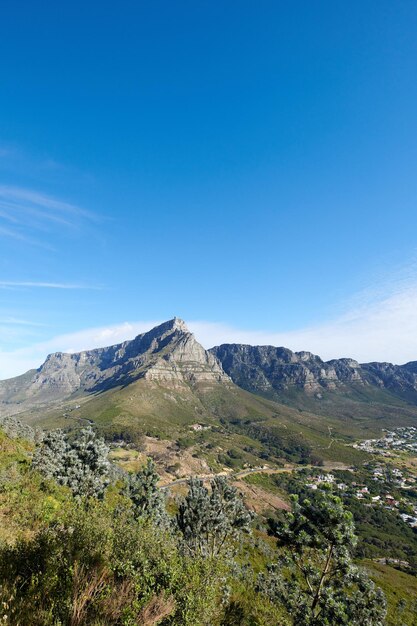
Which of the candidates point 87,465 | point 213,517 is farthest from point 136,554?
point 87,465

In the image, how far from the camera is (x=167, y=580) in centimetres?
1401

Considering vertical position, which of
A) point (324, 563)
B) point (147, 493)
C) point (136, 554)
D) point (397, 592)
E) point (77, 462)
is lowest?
point (397, 592)

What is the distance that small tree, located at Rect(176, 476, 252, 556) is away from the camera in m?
36.1

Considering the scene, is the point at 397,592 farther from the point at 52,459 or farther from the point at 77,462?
the point at 52,459

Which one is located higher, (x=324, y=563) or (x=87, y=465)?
(x=87, y=465)

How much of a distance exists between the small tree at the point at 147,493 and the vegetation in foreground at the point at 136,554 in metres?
0.13

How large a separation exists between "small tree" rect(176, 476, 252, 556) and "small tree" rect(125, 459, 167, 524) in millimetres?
2965

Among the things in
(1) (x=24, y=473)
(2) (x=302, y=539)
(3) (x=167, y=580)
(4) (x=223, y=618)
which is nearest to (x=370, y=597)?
(2) (x=302, y=539)

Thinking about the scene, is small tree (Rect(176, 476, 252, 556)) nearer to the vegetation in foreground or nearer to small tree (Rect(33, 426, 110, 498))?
the vegetation in foreground

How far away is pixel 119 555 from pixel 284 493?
19215 cm

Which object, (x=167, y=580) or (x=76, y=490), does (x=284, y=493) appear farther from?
(x=167, y=580)

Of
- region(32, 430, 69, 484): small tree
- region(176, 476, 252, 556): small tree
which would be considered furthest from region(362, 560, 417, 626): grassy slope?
region(32, 430, 69, 484): small tree

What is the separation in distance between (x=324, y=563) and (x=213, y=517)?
43.6ft

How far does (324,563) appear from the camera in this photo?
2745cm
